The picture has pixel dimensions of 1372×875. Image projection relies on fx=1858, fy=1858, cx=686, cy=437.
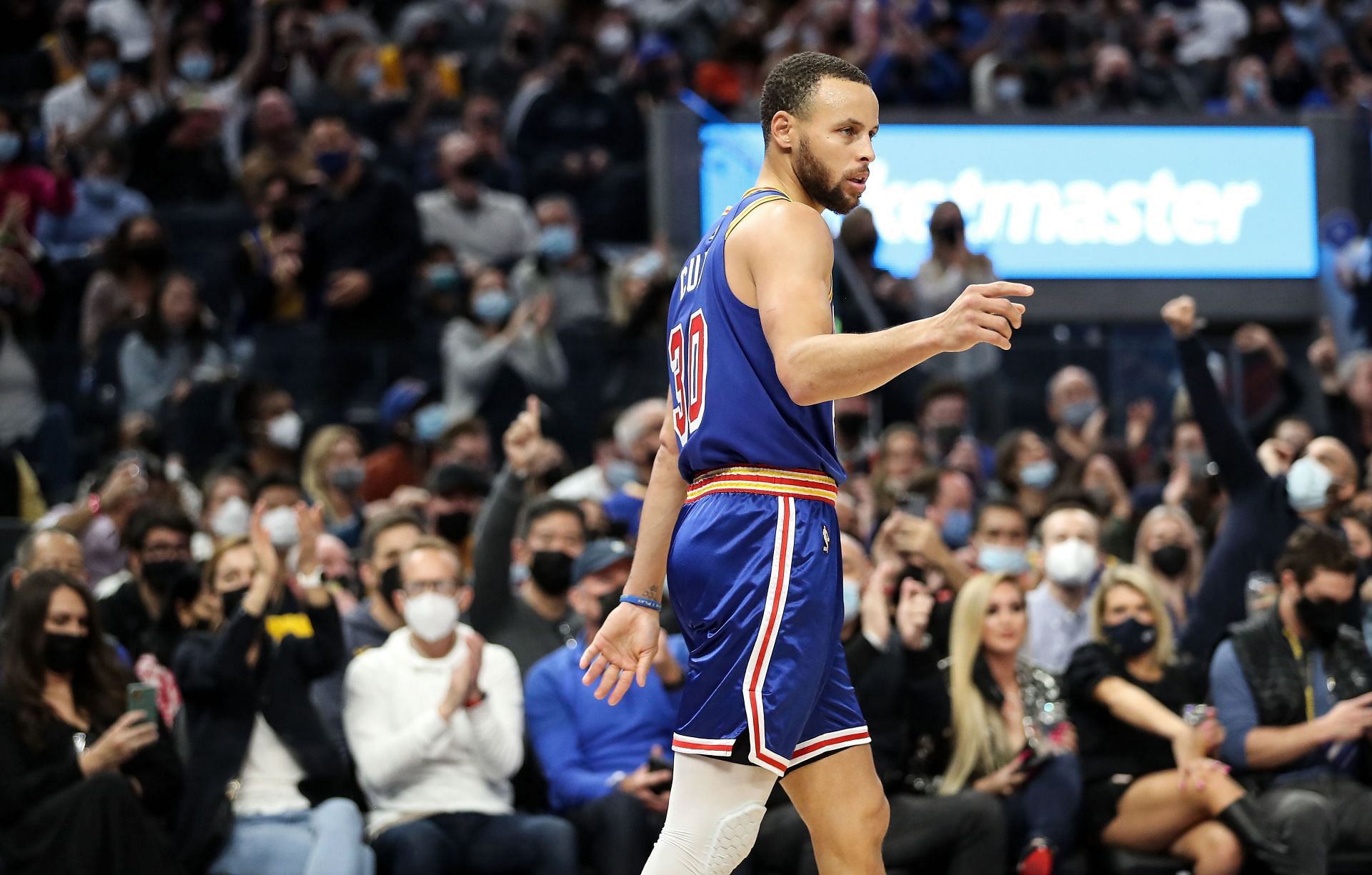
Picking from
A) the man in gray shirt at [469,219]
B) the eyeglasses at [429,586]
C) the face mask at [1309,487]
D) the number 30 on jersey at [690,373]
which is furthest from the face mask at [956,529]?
the number 30 on jersey at [690,373]

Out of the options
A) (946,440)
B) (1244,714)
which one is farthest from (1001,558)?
(946,440)

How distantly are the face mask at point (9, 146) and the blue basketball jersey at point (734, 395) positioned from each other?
30.3ft

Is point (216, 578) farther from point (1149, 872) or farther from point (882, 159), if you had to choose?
point (882, 159)

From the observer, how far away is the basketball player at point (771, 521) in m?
3.74

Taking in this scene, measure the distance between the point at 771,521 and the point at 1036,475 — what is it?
6152mm

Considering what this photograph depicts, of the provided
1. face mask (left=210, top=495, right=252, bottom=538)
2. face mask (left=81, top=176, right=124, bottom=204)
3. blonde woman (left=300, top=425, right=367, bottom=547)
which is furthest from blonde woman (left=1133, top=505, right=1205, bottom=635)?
face mask (left=81, top=176, right=124, bottom=204)

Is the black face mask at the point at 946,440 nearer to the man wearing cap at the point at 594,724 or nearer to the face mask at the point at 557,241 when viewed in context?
the face mask at the point at 557,241

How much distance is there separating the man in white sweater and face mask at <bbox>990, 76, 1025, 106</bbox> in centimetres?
917

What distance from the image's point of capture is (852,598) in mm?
6816

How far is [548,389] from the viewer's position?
1083 cm

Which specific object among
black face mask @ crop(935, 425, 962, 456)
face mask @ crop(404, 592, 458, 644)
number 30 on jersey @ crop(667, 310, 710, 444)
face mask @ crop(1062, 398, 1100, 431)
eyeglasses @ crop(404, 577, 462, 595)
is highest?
number 30 on jersey @ crop(667, 310, 710, 444)

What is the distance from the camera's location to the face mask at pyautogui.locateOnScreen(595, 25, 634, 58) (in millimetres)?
15336

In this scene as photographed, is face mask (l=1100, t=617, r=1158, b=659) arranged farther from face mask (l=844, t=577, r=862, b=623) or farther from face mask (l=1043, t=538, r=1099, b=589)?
face mask (l=844, t=577, r=862, b=623)

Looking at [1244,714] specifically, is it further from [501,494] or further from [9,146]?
[9,146]
